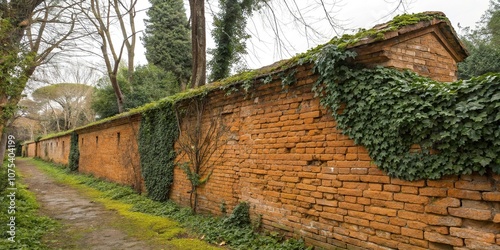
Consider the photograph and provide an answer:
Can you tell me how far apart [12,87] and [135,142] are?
4488mm

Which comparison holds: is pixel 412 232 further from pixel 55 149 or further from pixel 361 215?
pixel 55 149

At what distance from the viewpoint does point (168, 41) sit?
75.4 feet

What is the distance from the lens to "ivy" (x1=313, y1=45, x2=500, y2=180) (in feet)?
8.74

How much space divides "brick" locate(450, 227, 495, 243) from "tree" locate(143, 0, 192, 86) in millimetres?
21623

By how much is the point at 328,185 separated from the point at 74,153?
64.9 feet

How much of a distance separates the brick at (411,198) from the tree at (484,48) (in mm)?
13203

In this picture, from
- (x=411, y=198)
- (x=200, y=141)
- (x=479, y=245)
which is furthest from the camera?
(x=200, y=141)

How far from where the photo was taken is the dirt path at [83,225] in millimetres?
5340

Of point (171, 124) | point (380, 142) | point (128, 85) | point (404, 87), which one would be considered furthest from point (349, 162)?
point (128, 85)

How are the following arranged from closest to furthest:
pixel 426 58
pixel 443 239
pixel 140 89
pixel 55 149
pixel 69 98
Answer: pixel 443 239, pixel 426 58, pixel 140 89, pixel 55 149, pixel 69 98

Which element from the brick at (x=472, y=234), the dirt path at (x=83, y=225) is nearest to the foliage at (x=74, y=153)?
the dirt path at (x=83, y=225)

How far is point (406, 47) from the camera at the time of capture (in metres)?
3.86

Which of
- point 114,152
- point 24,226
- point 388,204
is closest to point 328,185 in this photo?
point 388,204

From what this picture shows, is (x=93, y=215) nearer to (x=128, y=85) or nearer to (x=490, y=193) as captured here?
(x=490, y=193)
